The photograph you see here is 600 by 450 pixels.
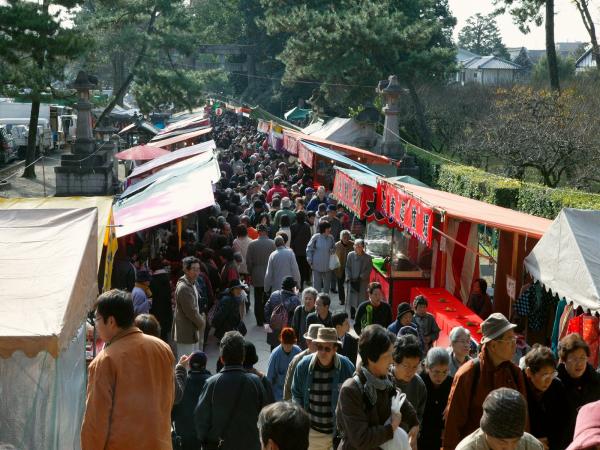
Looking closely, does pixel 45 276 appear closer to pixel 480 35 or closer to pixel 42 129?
pixel 42 129

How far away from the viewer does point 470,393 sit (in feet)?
16.4

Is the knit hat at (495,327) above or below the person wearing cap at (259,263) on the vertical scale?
above

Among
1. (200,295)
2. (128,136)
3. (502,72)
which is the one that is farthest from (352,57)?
(502,72)

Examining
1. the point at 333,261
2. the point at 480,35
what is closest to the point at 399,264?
the point at 333,261

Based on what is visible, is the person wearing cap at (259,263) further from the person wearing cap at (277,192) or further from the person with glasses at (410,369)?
the person with glasses at (410,369)

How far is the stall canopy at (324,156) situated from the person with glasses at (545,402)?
12292 mm

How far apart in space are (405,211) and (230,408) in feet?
21.0

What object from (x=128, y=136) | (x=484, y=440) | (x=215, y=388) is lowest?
(x=128, y=136)

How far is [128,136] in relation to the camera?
3969cm

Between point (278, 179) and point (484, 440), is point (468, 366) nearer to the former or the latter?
point (484, 440)

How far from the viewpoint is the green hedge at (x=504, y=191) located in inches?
619

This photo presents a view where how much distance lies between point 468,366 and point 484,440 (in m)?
1.23

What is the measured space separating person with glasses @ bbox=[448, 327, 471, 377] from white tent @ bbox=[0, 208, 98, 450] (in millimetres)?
2763

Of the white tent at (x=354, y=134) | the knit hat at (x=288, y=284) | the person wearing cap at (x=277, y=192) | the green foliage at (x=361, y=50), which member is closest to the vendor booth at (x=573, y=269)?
the knit hat at (x=288, y=284)
